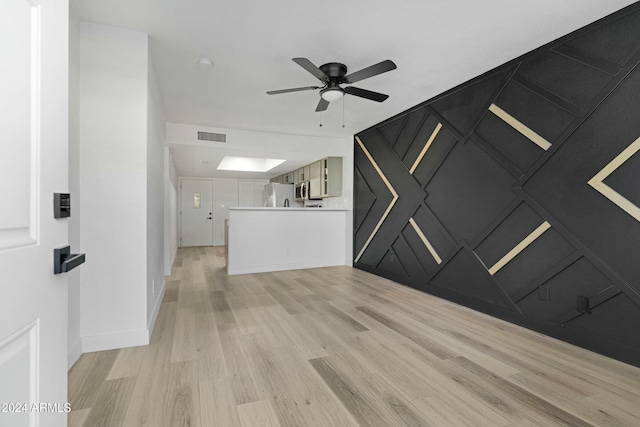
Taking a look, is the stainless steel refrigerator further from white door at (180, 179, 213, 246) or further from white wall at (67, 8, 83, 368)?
white wall at (67, 8, 83, 368)

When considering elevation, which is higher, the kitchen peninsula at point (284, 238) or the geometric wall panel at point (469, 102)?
the geometric wall panel at point (469, 102)

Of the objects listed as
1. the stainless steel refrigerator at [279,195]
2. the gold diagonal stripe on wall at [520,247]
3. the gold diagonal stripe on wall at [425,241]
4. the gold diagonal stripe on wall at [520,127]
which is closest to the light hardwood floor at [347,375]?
the gold diagonal stripe on wall at [520,247]

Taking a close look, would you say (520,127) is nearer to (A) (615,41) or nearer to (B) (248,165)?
(A) (615,41)

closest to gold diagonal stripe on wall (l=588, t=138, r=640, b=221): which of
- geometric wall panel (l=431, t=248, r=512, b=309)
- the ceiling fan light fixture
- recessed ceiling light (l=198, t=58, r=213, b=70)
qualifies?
geometric wall panel (l=431, t=248, r=512, b=309)

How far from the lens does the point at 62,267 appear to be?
2.72 feet

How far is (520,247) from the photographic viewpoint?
2863 millimetres

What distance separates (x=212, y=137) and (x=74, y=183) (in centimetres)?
315

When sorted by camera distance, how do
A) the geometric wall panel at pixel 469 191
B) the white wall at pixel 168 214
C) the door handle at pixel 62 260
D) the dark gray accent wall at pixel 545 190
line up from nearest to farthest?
the door handle at pixel 62 260 → the dark gray accent wall at pixel 545 190 → the geometric wall panel at pixel 469 191 → the white wall at pixel 168 214

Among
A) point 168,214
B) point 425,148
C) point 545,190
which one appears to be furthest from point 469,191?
point 168,214

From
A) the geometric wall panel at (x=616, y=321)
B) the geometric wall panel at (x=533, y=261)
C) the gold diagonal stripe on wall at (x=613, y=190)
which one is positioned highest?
the gold diagonal stripe on wall at (x=613, y=190)

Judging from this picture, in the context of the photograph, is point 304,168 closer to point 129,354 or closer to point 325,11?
point 325,11

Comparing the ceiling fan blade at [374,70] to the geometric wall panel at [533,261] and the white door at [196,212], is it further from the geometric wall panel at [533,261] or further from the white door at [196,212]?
the white door at [196,212]

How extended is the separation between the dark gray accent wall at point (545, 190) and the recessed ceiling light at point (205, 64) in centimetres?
276

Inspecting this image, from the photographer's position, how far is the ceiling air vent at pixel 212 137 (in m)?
5.06
